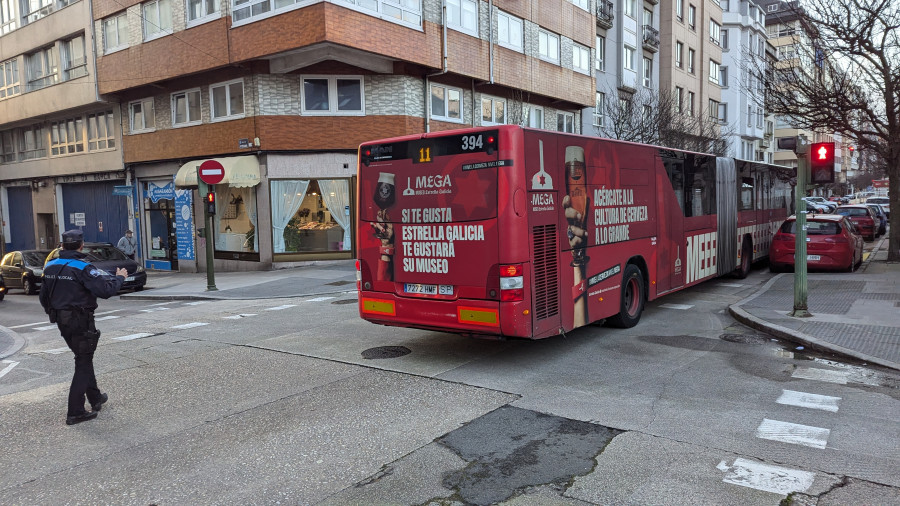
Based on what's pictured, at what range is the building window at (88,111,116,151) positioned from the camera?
2667cm

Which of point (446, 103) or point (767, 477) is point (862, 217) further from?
point (767, 477)

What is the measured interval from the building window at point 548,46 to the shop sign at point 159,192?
15.6m

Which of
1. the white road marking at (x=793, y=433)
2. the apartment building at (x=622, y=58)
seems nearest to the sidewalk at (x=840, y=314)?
the white road marking at (x=793, y=433)

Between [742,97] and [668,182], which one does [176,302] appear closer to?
[668,182]

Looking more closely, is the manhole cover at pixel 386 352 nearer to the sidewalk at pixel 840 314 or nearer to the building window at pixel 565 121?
the sidewalk at pixel 840 314

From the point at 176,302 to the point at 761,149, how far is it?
5880cm

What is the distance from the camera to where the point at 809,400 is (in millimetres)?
6152

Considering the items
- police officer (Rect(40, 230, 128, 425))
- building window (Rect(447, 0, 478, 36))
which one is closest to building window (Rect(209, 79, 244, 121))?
building window (Rect(447, 0, 478, 36))

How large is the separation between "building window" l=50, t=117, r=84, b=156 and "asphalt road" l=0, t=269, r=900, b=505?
2312 cm

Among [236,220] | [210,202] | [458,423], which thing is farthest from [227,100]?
[458,423]

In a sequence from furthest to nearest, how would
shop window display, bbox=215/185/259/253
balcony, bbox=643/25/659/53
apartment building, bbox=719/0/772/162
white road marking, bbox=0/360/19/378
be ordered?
apartment building, bbox=719/0/772/162 < balcony, bbox=643/25/659/53 < shop window display, bbox=215/185/259/253 < white road marking, bbox=0/360/19/378

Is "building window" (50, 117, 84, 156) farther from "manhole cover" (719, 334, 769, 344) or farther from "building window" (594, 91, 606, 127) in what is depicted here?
"manhole cover" (719, 334, 769, 344)

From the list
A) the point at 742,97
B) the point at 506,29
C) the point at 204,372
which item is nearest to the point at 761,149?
the point at 742,97

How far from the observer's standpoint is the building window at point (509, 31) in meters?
23.9
